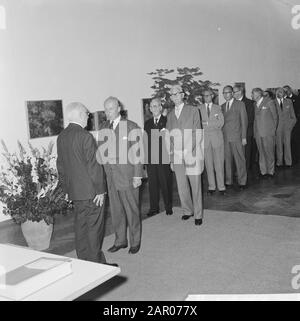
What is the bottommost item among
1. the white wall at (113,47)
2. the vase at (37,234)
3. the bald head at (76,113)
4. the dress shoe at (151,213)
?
the dress shoe at (151,213)

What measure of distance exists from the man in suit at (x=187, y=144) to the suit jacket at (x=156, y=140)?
0.47m

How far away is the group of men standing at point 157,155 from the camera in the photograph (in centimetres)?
401

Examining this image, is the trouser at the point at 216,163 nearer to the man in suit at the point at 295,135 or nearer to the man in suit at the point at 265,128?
the man in suit at the point at 265,128

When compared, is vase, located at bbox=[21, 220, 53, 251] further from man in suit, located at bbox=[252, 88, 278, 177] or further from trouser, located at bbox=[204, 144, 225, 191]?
man in suit, located at bbox=[252, 88, 278, 177]

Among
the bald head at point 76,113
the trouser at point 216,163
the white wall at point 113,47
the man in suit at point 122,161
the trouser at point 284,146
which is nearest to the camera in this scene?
the bald head at point 76,113

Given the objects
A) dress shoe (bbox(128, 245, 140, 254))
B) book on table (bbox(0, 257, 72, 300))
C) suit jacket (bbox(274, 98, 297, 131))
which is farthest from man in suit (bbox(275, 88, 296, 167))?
book on table (bbox(0, 257, 72, 300))

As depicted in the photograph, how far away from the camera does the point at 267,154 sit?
8875 millimetres

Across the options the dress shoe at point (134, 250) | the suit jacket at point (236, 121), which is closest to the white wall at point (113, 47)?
the suit jacket at point (236, 121)

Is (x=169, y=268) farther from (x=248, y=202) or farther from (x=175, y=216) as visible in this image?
(x=248, y=202)

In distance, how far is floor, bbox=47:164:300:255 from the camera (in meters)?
5.75

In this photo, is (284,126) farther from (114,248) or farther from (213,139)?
(114,248)

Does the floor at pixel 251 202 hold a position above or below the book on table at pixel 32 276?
below

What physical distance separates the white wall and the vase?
1.63 m
